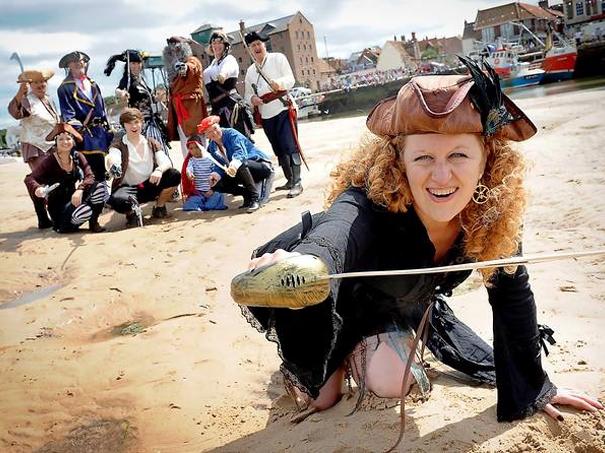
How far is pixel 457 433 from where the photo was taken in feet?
5.41

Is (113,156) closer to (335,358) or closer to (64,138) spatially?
(64,138)

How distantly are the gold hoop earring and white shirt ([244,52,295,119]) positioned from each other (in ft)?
14.3

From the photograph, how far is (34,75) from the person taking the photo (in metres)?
5.51

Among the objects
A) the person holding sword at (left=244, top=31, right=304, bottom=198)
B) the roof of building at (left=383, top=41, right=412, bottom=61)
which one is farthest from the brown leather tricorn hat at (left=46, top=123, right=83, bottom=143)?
the roof of building at (left=383, top=41, right=412, bottom=61)

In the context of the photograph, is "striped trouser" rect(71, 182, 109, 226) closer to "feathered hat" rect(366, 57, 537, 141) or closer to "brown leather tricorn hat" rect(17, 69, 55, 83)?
"brown leather tricorn hat" rect(17, 69, 55, 83)

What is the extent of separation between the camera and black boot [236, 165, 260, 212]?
536cm

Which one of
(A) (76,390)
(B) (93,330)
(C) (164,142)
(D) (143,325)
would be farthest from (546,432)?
(C) (164,142)

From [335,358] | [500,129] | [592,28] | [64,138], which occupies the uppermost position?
[592,28]

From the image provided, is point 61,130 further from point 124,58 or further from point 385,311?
point 385,311

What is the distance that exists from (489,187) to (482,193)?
1.5 inches

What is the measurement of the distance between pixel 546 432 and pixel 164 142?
225 inches

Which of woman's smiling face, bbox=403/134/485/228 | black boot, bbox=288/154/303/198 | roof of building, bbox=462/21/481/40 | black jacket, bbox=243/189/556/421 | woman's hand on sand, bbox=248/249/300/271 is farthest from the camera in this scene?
roof of building, bbox=462/21/481/40

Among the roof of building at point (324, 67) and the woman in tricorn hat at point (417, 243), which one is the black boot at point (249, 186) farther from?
the roof of building at point (324, 67)

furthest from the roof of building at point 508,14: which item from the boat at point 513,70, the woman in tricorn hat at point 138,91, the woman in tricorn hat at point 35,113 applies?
the woman in tricorn hat at point 35,113
